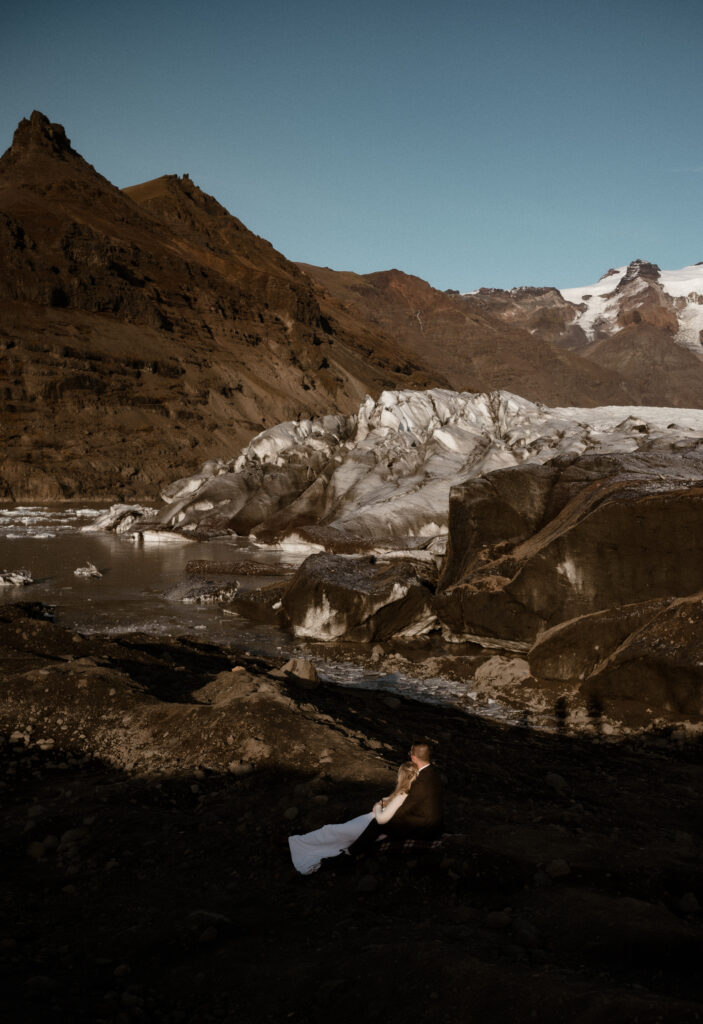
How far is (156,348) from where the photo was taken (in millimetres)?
62469

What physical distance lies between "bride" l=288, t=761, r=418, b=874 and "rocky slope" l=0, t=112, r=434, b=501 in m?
42.6

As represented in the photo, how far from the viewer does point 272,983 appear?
3.33 meters

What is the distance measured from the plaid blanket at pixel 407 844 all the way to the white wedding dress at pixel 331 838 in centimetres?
15

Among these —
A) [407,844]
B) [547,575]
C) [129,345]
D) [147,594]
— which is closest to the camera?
[407,844]

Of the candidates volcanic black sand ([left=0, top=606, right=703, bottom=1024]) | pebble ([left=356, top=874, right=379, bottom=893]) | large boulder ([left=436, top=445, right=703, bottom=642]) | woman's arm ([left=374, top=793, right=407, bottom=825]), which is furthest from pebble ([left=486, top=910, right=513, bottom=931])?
large boulder ([left=436, top=445, right=703, bottom=642])

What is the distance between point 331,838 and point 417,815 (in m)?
0.56

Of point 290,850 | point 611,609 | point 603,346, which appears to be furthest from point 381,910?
point 603,346

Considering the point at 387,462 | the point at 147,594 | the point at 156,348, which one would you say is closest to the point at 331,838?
the point at 147,594

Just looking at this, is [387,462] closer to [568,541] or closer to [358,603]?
[358,603]

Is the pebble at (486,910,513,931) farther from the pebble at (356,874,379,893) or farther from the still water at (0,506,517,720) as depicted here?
the still water at (0,506,517,720)

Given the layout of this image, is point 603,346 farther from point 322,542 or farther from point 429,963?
point 429,963

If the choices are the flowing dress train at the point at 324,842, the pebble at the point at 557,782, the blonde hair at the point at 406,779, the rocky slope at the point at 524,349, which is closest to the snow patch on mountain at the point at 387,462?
the pebble at the point at 557,782

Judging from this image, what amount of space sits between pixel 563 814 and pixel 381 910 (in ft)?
6.63

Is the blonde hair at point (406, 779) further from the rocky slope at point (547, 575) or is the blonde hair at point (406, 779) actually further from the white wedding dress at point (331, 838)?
the rocky slope at point (547, 575)
